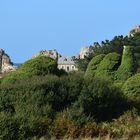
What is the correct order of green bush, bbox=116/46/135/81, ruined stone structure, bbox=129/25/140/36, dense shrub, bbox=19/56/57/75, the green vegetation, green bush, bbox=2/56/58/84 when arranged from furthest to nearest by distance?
ruined stone structure, bbox=129/25/140/36
green bush, bbox=116/46/135/81
dense shrub, bbox=19/56/57/75
green bush, bbox=2/56/58/84
the green vegetation

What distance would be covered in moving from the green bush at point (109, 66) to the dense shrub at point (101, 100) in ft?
25.9

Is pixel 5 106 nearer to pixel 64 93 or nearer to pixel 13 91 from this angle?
pixel 13 91

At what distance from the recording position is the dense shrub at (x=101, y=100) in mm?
22594

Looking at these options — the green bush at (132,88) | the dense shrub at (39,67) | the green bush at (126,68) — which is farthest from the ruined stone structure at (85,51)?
the dense shrub at (39,67)

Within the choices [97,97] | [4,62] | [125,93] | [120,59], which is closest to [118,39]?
[4,62]

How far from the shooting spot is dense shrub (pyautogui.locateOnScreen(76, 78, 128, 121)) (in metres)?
22.6

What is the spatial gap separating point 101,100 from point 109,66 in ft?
29.8

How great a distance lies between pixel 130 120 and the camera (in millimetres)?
22188

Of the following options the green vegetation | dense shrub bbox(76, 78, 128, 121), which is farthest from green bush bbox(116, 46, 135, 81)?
dense shrub bbox(76, 78, 128, 121)

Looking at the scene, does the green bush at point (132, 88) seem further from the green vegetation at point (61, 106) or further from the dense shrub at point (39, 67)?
the dense shrub at point (39, 67)

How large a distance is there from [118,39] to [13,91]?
43514 millimetres

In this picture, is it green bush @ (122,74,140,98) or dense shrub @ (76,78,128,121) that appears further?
green bush @ (122,74,140,98)

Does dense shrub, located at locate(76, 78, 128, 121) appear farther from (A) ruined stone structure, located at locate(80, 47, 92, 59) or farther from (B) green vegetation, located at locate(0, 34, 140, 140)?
(A) ruined stone structure, located at locate(80, 47, 92, 59)

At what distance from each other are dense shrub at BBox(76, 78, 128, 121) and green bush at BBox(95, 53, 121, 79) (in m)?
7.89
